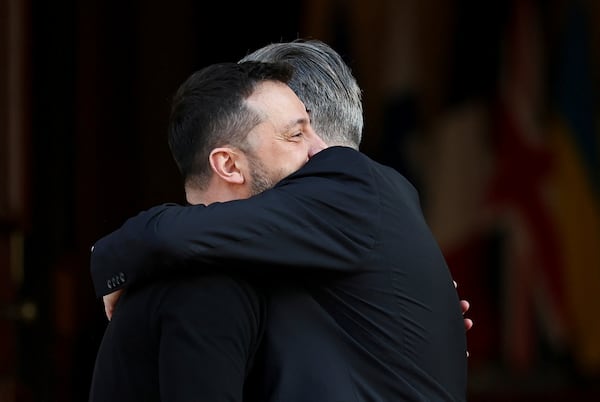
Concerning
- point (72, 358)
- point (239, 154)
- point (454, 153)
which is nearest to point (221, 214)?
point (239, 154)

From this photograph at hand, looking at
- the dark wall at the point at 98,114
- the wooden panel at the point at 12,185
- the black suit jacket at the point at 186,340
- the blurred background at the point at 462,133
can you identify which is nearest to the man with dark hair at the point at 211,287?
the black suit jacket at the point at 186,340

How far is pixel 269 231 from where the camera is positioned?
1.85 m

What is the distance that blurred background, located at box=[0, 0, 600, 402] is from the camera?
520cm

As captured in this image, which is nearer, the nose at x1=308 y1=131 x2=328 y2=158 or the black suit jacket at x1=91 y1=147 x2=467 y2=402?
the black suit jacket at x1=91 y1=147 x2=467 y2=402

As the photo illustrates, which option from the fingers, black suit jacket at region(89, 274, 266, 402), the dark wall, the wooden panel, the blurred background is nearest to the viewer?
black suit jacket at region(89, 274, 266, 402)

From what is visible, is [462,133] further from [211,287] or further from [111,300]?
[211,287]

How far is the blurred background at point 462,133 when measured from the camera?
205 inches

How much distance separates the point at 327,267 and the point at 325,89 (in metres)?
0.42

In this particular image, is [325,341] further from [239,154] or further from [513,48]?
[513,48]

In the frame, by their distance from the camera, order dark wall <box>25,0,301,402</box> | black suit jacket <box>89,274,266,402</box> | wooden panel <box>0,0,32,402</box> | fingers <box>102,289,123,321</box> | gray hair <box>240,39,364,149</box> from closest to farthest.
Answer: black suit jacket <box>89,274,266,402</box> < fingers <box>102,289,123,321</box> < gray hair <box>240,39,364,149</box> < wooden panel <box>0,0,32,402</box> < dark wall <box>25,0,301,402</box>

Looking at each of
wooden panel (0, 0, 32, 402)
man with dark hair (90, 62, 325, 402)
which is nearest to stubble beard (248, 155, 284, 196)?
man with dark hair (90, 62, 325, 402)

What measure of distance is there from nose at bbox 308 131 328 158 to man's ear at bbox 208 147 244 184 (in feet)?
0.41

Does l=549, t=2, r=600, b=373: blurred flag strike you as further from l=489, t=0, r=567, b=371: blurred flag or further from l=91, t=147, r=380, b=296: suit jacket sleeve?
l=91, t=147, r=380, b=296: suit jacket sleeve

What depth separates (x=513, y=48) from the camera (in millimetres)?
5293
